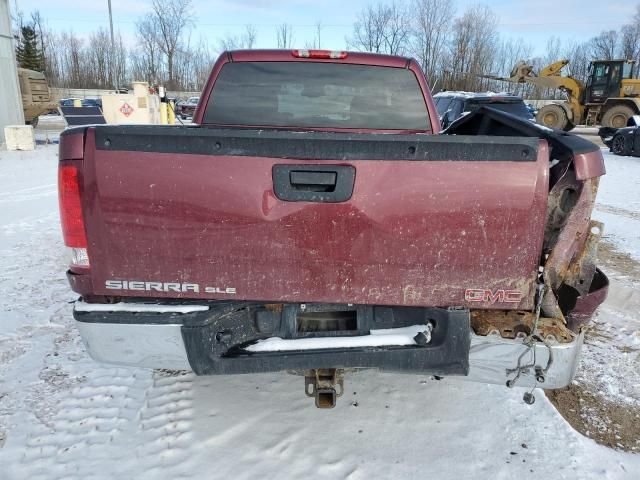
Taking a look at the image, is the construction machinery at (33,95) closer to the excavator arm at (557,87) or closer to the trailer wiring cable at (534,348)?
the excavator arm at (557,87)

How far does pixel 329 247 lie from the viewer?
2.26m

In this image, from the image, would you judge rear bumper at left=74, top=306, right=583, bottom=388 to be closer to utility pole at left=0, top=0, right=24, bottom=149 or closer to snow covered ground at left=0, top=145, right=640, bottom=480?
snow covered ground at left=0, top=145, right=640, bottom=480

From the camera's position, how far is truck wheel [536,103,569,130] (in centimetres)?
2434

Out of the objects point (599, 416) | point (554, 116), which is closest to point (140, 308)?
point (599, 416)

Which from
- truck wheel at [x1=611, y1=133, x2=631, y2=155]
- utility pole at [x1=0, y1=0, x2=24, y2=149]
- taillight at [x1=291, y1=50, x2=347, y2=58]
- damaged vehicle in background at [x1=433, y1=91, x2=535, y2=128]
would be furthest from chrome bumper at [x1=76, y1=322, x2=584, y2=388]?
utility pole at [x1=0, y1=0, x2=24, y2=149]

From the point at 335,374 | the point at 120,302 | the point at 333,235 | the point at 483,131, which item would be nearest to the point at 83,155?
the point at 120,302

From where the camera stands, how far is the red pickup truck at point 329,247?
2215 millimetres

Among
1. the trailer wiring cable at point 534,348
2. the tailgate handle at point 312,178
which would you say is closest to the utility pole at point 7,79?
the tailgate handle at point 312,178

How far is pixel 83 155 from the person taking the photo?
2.25 m

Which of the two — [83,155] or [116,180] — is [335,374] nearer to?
[116,180]

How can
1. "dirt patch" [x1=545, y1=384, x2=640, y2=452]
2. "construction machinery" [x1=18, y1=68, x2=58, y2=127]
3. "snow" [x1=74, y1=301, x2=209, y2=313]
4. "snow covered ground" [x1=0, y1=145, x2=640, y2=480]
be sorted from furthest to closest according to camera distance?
"construction machinery" [x1=18, y1=68, x2=58, y2=127] < "dirt patch" [x1=545, y1=384, x2=640, y2=452] < "snow covered ground" [x1=0, y1=145, x2=640, y2=480] < "snow" [x1=74, y1=301, x2=209, y2=313]

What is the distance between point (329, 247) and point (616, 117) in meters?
27.5

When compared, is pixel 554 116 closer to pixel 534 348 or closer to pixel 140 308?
pixel 534 348

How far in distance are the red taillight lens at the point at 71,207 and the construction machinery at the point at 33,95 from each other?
81.8 ft
